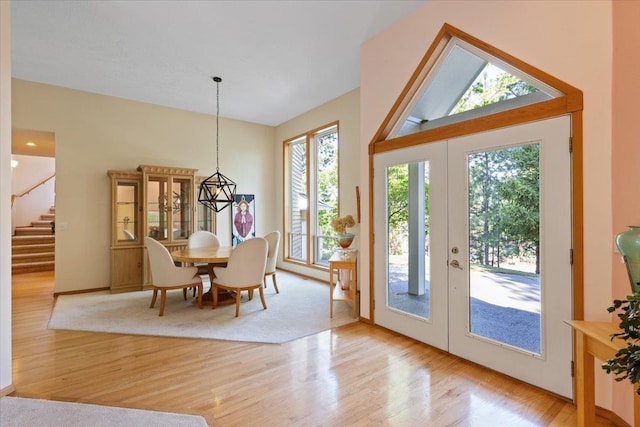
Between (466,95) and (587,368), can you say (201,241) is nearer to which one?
(466,95)

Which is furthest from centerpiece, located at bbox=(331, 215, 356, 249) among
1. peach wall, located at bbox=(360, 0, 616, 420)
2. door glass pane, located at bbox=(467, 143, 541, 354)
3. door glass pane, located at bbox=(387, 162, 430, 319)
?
peach wall, located at bbox=(360, 0, 616, 420)

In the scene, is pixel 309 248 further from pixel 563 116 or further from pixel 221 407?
pixel 563 116

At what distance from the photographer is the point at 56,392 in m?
2.21

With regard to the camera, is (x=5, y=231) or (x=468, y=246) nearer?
(x=5, y=231)

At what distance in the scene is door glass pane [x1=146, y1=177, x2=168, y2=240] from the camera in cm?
523

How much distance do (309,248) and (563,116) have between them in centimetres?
468

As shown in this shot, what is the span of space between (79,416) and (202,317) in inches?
73.1

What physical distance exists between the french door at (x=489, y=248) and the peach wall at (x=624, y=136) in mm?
248

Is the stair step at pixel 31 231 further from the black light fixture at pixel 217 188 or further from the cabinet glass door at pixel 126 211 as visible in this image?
the black light fixture at pixel 217 188

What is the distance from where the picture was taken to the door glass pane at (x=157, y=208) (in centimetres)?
523

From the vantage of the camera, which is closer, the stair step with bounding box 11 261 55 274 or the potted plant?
the potted plant

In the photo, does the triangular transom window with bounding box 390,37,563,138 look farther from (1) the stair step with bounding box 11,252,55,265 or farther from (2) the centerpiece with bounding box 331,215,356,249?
(1) the stair step with bounding box 11,252,55,265

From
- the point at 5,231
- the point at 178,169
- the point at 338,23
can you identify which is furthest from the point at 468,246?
the point at 178,169

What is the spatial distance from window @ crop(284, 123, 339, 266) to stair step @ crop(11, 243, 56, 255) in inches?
234
